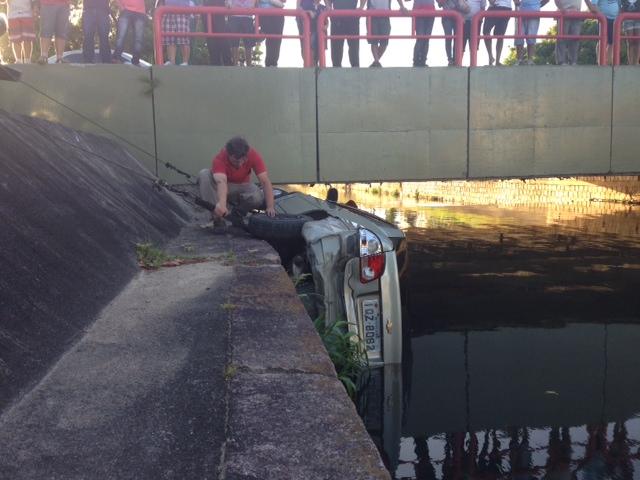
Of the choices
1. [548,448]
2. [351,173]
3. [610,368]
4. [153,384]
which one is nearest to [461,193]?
[351,173]

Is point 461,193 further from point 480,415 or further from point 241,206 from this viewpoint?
point 480,415

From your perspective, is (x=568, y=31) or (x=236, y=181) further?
(x=568, y=31)

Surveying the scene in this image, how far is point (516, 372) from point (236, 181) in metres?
3.67

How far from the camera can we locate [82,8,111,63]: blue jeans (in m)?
9.70

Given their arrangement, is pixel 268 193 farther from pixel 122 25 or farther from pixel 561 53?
pixel 561 53

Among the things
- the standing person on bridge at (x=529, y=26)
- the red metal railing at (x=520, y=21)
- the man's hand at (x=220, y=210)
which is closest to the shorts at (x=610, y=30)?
the red metal railing at (x=520, y=21)

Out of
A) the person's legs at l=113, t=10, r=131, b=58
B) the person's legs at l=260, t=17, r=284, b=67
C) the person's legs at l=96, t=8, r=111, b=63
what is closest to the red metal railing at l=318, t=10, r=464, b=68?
the person's legs at l=260, t=17, r=284, b=67

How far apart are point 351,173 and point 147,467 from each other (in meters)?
8.89

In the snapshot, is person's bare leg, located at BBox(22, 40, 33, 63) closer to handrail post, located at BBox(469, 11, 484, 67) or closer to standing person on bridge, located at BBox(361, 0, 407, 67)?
standing person on bridge, located at BBox(361, 0, 407, 67)

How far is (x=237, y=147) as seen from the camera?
7.16 m

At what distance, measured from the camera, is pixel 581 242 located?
1366 cm

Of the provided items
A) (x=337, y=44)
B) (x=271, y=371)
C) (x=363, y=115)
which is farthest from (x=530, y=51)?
(x=271, y=371)

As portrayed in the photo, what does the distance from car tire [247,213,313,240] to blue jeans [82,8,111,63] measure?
4883 mm

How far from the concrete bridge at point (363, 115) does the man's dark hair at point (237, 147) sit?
11.0 feet
